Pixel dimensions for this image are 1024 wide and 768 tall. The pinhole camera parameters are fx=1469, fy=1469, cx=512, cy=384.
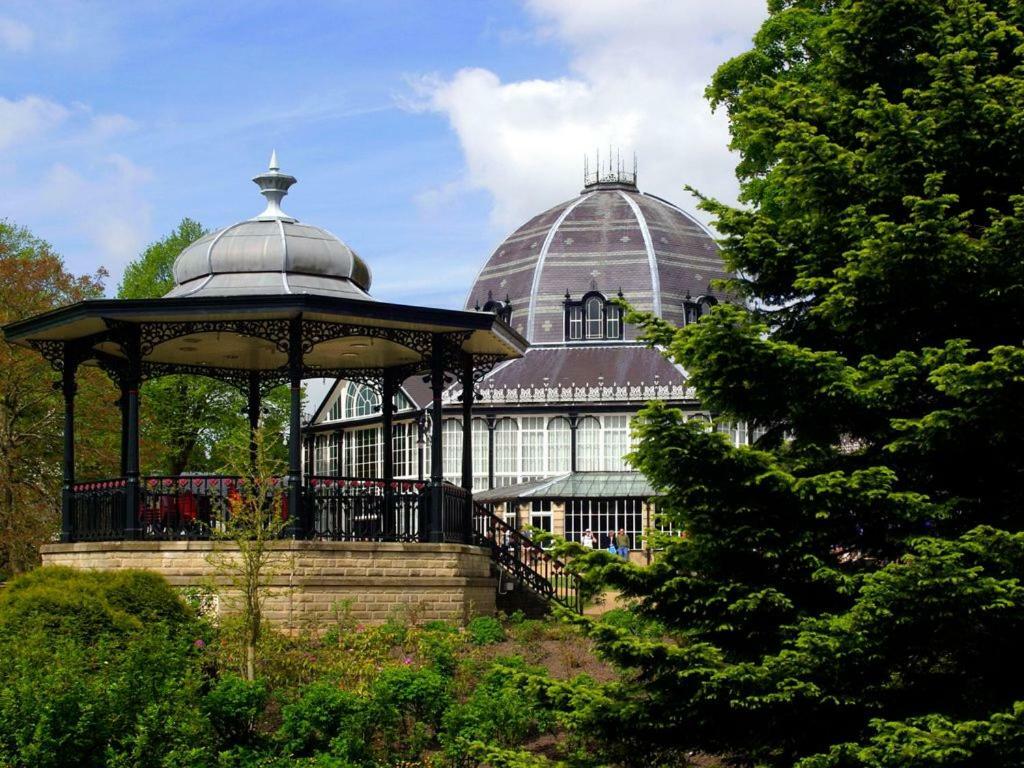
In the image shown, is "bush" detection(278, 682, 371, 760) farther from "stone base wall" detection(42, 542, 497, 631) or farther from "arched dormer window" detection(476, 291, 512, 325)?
"arched dormer window" detection(476, 291, 512, 325)

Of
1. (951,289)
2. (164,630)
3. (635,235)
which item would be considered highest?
(635,235)

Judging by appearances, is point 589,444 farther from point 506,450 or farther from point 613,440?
point 506,450

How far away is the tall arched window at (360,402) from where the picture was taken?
56688mm

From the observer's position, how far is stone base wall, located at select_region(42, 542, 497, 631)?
1992 centimetres

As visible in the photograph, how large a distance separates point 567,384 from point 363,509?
103 feet

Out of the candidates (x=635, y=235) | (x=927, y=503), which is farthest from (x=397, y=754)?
(x=635, y=235)

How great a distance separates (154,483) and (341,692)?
7393 mm

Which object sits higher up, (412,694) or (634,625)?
(634,625)

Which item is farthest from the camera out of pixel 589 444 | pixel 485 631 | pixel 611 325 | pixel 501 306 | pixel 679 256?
pixel 501 306

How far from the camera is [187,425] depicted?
1805 inches

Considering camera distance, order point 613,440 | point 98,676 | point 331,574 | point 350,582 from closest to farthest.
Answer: point 98,676 < point 331,574 < point 350,582 < point 613,440

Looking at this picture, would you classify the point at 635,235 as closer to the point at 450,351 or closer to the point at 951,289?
the point at 450,351

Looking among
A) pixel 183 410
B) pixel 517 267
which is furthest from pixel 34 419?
pixel 517 267

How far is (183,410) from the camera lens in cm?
4669
